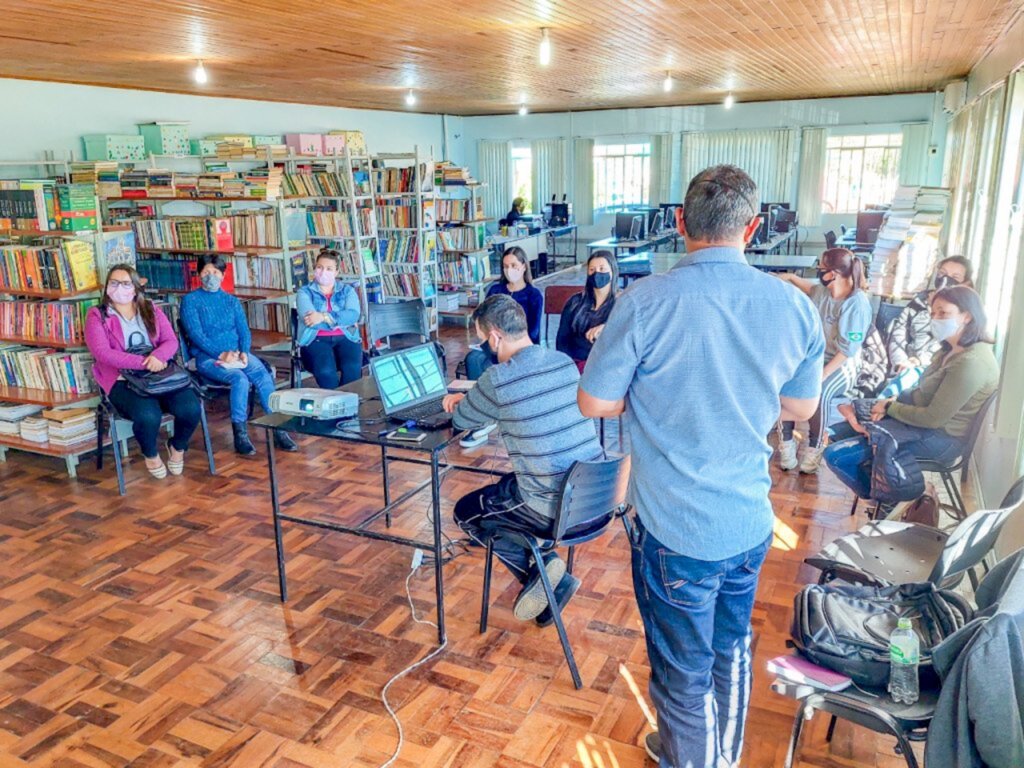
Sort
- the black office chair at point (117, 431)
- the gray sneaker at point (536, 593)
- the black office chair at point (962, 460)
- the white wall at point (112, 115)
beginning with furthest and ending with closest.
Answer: the white wall at point (112, 115), the black office chair at point (117, 431), the black office chair at point (962, 460), the gray sneaker at point (536, 593)

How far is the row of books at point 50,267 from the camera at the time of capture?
480cm

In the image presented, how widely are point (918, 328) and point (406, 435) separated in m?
3.58

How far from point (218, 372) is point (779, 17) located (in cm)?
415

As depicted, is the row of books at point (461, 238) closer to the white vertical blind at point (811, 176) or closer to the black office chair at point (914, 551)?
the white vertical blind at point (811, 176)

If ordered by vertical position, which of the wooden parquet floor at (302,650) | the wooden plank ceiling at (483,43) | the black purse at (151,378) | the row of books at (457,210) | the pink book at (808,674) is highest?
the wooden plank ceiling at (483,43)

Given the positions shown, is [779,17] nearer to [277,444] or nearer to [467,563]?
[467,563]

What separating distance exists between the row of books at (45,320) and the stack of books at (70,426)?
46 centimetres

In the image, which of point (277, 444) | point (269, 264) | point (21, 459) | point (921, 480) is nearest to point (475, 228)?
point (269, 264)

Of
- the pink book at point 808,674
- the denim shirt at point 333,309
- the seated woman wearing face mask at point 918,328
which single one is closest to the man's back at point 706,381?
the pink book at point 808,674

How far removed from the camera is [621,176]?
46.6 ft

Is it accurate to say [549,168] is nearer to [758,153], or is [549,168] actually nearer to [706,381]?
[758,153]

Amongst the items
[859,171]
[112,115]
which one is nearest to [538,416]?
[112,115]

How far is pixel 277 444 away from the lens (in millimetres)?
5395

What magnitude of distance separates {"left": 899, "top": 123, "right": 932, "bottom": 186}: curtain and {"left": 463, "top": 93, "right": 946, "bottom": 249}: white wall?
9 centimetres
